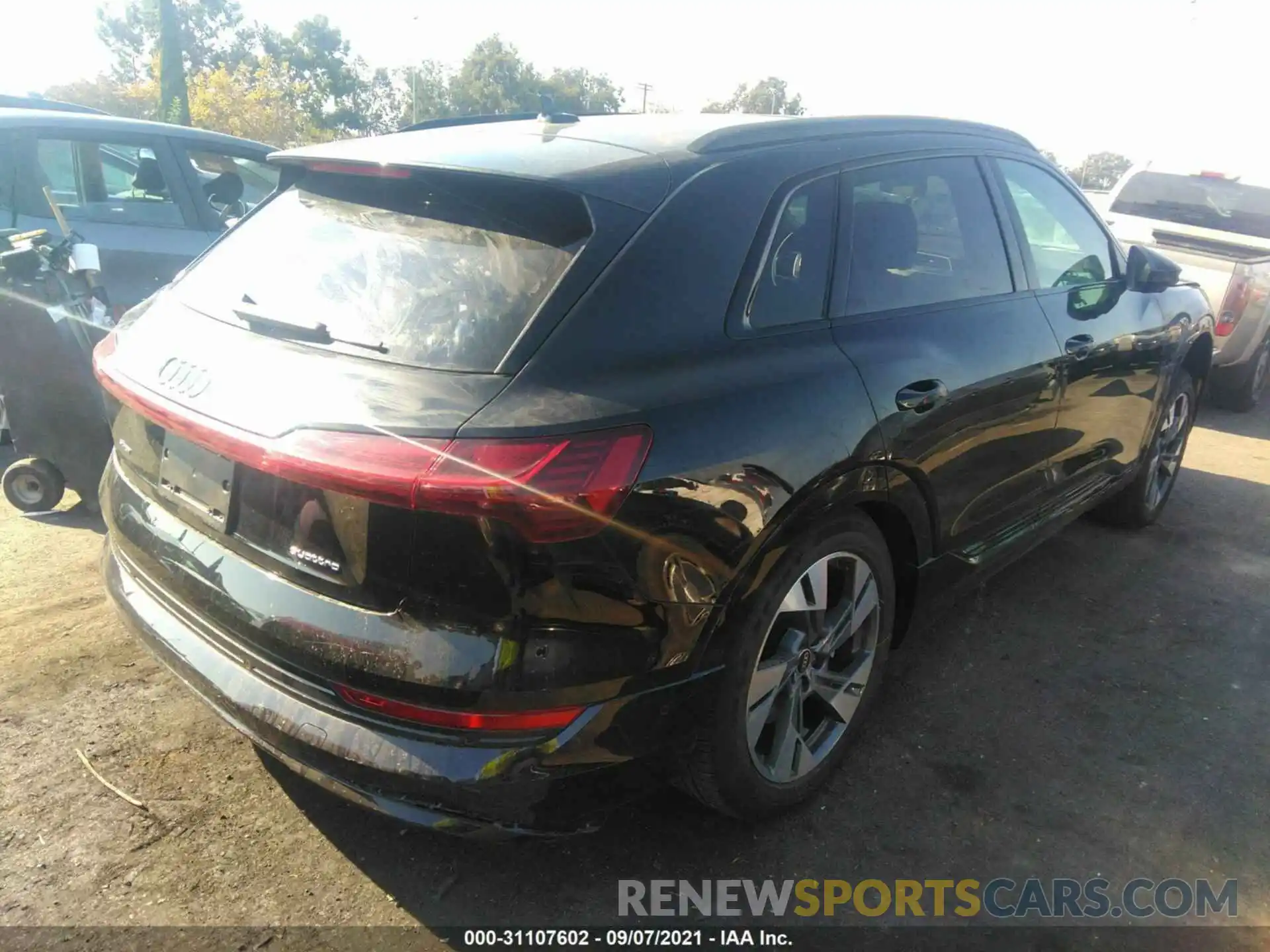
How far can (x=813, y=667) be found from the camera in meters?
2.59

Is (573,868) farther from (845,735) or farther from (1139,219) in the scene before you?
(1139,219)

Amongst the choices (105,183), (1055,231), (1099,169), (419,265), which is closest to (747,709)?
(419,265)

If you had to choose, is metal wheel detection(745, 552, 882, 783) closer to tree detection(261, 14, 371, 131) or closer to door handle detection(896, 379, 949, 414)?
door handle detection(896, 379, 949, 414)

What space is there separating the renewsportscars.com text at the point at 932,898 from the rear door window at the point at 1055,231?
208 centimetres

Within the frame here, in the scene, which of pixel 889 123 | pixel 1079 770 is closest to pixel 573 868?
pixel 1079 770

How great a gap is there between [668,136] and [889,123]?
0.93 m

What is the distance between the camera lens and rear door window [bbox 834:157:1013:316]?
2691 millimetres

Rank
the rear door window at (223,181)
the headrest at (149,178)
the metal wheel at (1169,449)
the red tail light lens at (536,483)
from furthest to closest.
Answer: the rear door window at (223,181), the headrest at (149,178), the metal wheel at (1169,449), the red tail light lens at (536,483)

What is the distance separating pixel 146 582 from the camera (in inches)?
97.0

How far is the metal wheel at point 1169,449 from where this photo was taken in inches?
188

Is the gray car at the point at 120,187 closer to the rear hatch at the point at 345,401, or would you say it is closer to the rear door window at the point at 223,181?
the rear door window at the point at 223,181

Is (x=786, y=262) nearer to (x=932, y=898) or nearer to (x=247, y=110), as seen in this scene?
(x=932, y=898)

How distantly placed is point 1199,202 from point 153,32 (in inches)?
3632

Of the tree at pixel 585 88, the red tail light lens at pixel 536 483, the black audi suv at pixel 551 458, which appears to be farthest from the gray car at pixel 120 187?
the tree at pixel 585 88
